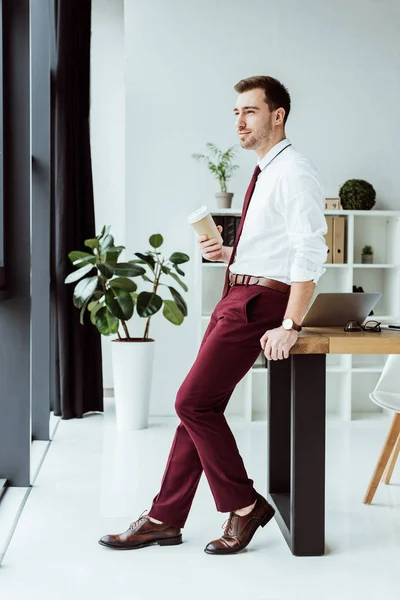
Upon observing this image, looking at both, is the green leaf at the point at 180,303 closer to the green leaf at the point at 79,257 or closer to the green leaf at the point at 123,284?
the green leaf at the point at 123,284

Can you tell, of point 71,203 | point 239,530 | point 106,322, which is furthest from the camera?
point 71,203

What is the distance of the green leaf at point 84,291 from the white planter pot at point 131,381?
0.41 meters

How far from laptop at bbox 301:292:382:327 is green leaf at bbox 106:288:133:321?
1991mm

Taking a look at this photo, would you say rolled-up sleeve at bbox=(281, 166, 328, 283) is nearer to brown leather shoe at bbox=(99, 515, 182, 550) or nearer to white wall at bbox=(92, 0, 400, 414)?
brown leather shoe at bbox=(99, 515, 182, 550)

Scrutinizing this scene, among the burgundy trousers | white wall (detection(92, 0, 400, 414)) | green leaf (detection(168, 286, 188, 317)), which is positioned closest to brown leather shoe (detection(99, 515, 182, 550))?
the burgundy trousers

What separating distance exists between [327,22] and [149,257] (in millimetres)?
2205

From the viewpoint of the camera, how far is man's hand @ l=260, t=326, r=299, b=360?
2.51m

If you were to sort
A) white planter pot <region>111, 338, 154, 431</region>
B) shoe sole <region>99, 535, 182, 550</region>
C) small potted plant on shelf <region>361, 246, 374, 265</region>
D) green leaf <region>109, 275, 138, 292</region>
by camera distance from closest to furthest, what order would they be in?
shoe sole <region>99, 535, 182, 550</region>
green leaf <region>109, 275, 138, 292</region>
white planter pot <region>111, 338, 154, 431</region>
small potted plant on shelf <region>361, 246, 374, 265</region>

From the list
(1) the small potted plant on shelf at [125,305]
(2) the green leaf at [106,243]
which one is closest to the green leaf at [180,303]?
(1) the small potted plant on shelf at [125,305]

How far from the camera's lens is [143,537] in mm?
2740

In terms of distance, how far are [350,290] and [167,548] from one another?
298 centimetres

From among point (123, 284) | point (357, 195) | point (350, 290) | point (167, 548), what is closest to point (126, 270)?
point (123, 284)

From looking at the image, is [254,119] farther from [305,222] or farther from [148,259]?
[148,259]

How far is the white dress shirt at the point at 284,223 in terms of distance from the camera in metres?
2.52
